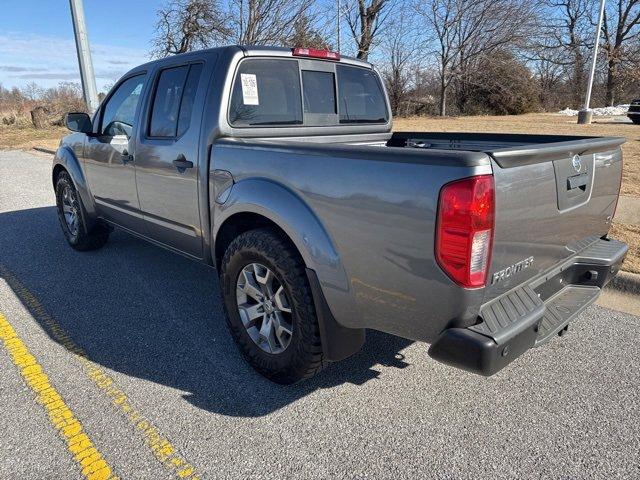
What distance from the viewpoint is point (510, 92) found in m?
29.5

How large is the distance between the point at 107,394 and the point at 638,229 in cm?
549

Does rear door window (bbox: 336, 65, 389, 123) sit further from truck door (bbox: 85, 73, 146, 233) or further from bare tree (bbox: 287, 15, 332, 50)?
bare tree (bbox: 287, 15, 332, 50)

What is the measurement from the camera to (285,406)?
2.64 m

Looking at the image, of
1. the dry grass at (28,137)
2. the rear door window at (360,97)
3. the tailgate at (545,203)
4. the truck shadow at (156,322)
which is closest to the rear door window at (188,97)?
the rear door window at (360,97)

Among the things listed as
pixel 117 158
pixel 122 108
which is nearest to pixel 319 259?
pixel 117 158

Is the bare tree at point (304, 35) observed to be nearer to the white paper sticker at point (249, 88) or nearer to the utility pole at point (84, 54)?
the utility pole at point (84, 54)

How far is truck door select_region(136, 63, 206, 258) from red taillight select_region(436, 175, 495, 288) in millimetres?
1900

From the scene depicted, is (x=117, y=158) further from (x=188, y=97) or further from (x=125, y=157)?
(x=188, y=97)

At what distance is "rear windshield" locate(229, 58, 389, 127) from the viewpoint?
10.5 ft

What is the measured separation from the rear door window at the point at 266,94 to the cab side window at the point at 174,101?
0.36 metres

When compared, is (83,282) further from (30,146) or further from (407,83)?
(407,83)

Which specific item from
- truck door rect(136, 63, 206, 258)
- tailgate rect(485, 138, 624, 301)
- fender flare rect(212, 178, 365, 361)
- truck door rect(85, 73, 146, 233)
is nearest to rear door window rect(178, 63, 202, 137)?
truck door rect(136, 63, 206, 258)

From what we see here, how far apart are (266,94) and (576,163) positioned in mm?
2053

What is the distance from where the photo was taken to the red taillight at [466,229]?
1853mm
